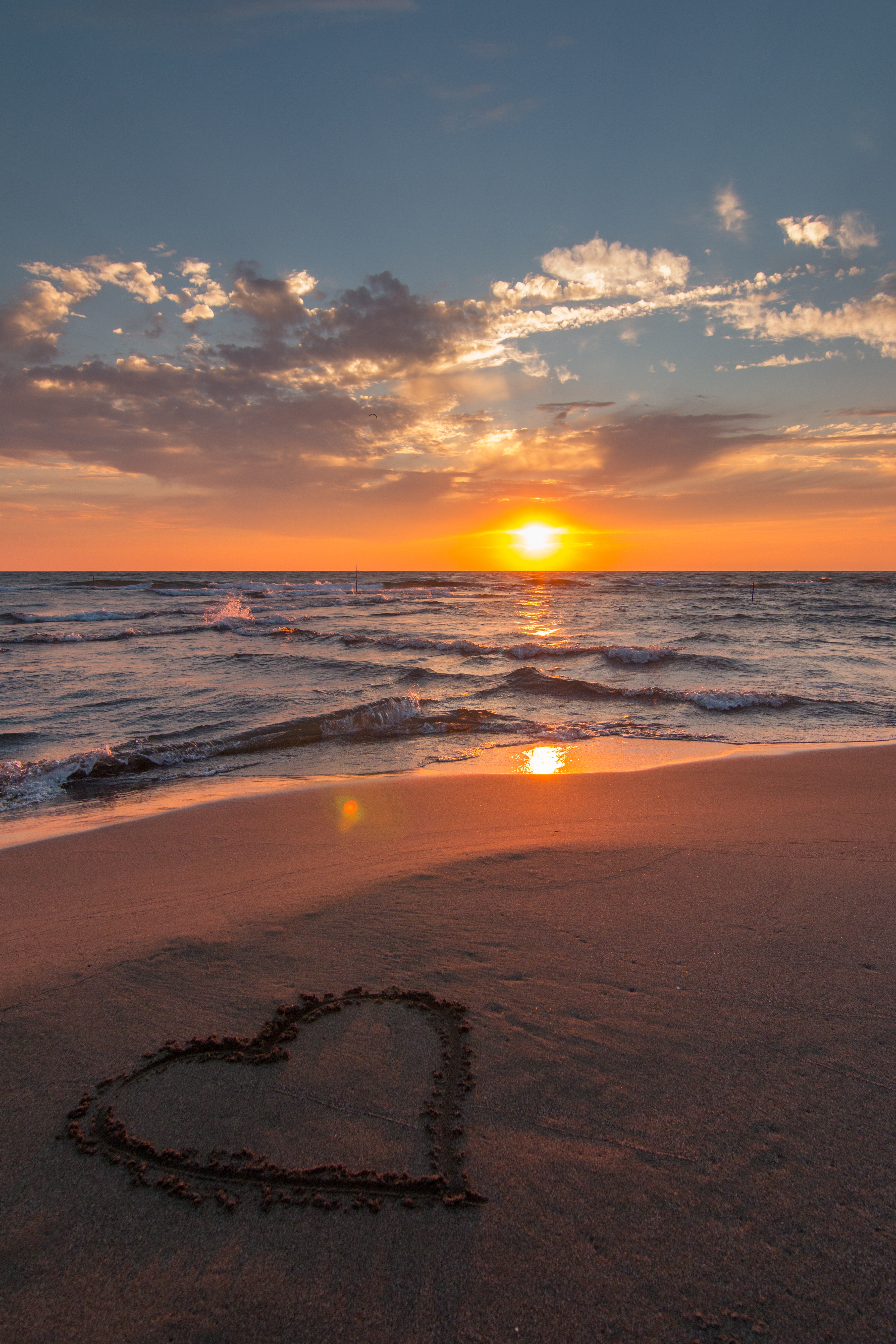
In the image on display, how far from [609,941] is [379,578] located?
254 ft

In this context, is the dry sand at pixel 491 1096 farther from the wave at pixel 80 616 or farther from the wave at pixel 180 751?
the wave at pixel 80 616

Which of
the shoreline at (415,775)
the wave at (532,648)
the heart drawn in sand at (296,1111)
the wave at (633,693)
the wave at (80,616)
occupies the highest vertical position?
the wave at (80,616)

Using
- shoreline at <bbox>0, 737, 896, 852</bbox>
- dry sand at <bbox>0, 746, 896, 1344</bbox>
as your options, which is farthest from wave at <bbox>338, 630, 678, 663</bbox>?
dry sand at <bbox>0, 746, 896, 1344</bbox>

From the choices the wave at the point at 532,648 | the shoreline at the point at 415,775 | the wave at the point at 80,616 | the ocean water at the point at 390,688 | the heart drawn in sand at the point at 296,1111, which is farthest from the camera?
the wave at the point at 80,616

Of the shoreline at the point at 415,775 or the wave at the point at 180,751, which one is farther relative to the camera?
the wave at the point at 180,751

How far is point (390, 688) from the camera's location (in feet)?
37.2

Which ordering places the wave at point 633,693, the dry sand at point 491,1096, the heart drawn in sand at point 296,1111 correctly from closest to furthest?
the dry sand at point 491,1096 < the heart drawn in sand at point 296,1111 < the wave at point 633,693

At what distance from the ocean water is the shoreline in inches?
6.8

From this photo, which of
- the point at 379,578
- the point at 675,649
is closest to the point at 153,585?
the point at 379,578

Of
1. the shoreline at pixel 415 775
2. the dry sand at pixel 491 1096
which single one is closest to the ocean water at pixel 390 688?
the shoreline at pixel 415 775

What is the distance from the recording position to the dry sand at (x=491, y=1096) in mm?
1412

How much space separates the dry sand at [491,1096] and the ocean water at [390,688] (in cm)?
361

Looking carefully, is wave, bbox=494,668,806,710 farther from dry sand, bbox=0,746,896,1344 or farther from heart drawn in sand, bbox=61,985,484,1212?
heart drawn in sand, bbox=61,985,484,1212

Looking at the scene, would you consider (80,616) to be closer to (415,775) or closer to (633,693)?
(633,693)
